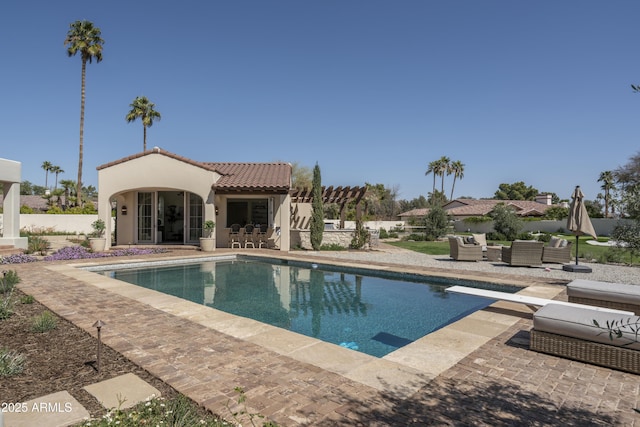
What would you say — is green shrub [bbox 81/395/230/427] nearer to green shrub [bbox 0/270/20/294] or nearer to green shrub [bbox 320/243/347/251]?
green shrub [bbox 0/270/20/294]

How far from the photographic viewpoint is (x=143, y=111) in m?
36.8

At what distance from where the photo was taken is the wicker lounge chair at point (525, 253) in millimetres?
12172

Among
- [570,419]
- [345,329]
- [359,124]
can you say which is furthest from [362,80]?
[570,419]

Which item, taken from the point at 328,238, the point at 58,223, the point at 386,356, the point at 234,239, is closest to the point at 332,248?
the point at 328,238

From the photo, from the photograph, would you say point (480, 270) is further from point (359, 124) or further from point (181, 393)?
point (359, 124)

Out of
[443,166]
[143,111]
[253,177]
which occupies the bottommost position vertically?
[253,177]

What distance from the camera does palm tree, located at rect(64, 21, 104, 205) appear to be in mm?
29094

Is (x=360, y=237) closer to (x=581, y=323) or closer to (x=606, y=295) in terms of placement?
(x=606, y=295)

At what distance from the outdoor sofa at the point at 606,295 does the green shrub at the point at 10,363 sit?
8026 mm

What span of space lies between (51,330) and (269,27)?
1623cm

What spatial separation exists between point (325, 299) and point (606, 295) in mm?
5802

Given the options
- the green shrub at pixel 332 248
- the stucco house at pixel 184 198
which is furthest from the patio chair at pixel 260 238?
the green shrub at pixel 332 248

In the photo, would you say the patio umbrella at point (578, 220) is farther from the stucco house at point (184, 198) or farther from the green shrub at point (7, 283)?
the green shrub at point (7, 283)

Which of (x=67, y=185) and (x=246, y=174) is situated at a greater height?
(x=67, y=185)
